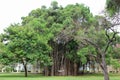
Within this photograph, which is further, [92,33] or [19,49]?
[19,49]

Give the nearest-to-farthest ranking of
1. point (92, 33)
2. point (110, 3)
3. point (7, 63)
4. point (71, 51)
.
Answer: point (110, 3)
point (92, 33)
point (7, 63)
point (71, 51)

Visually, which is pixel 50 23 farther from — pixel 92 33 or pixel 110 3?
pixel 110 3

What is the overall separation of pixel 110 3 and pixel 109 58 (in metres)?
28.1

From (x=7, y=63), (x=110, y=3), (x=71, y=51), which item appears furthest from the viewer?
(x=71, y=51)

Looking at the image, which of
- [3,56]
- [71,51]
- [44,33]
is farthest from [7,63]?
[71,51]

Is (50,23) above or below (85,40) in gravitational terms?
above

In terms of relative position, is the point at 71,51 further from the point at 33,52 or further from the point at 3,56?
the point at 3,56

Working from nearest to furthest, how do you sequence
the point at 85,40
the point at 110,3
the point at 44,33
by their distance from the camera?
1. the point at 110,3
2. the point at 85,40
3. the point at 44,33

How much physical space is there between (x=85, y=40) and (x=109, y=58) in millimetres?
14460

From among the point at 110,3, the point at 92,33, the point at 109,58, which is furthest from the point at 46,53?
the point at 110,3

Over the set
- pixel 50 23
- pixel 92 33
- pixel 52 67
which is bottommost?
pixel 52 67

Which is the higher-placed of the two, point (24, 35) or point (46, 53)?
point (24, 35)

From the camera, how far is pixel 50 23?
122 ft

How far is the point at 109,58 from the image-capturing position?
36.4 metres
